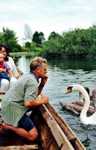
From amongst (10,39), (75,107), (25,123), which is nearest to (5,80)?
(25,123)

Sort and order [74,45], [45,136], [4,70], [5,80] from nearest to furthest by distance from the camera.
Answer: [45,136], [5,80], [4,70], [74,45]

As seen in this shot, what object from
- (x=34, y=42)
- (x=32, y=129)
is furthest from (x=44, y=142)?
(x=34, y=42)

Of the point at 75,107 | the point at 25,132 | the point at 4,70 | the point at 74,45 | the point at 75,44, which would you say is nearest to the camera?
the point at 25,132

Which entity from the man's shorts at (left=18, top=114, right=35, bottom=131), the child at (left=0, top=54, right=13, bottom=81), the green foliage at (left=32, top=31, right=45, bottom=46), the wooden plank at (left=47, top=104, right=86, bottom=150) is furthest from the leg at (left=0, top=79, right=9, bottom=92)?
the green foliage at (left=32, top=31, right=45, bottom=46)

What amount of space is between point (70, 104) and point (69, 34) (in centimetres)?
8377

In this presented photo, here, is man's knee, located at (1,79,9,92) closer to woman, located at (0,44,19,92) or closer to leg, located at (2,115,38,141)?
Answer: woman, located at (0,44,19,92)

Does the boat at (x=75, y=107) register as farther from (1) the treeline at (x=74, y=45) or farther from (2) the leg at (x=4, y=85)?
(1) the treeline at (x=74, y=45)

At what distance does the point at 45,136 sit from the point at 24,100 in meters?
1.22

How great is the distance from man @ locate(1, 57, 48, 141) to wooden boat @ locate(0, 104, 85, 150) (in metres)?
0.30

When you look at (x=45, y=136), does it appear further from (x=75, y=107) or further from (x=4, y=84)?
(x=75, y=107)

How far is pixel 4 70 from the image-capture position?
1279 centimetres

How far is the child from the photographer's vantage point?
12.4 meters

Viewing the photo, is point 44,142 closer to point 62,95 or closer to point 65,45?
point 62,95

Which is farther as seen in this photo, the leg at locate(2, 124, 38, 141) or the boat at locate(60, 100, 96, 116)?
the boat at locate(60, 100, 96, 116)
